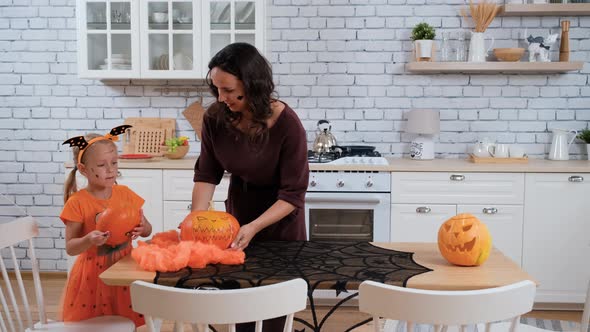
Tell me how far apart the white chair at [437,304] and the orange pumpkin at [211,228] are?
663 millimetres

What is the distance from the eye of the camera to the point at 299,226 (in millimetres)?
2426

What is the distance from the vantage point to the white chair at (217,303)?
135 centimetres

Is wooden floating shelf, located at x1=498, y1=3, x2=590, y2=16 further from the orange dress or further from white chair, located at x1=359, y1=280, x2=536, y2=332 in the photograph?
white chair, located at x1=359, y1=280, x2=536, y2=332

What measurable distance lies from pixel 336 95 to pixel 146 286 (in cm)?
318

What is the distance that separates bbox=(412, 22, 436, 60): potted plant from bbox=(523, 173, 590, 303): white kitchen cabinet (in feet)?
3.42

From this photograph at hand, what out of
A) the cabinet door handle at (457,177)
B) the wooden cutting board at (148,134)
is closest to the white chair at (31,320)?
the wooden cutting board at (148,134)

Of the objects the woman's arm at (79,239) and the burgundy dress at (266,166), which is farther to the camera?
the burgundy dress at (266,166)

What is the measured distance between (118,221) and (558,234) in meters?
2.82

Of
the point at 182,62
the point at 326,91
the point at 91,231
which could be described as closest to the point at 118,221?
the point at 91,231

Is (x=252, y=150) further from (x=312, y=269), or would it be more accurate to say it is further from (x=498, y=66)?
(x=498, y=66)

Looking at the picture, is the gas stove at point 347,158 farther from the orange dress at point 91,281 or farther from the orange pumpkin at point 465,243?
the orange pumpkin at point 465,243

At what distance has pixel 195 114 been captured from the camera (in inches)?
176

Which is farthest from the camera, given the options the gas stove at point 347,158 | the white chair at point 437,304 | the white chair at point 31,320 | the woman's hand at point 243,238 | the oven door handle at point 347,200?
the gas stove at point 347,158

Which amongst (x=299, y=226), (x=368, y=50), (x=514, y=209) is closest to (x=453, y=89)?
(x=368, y=50)
